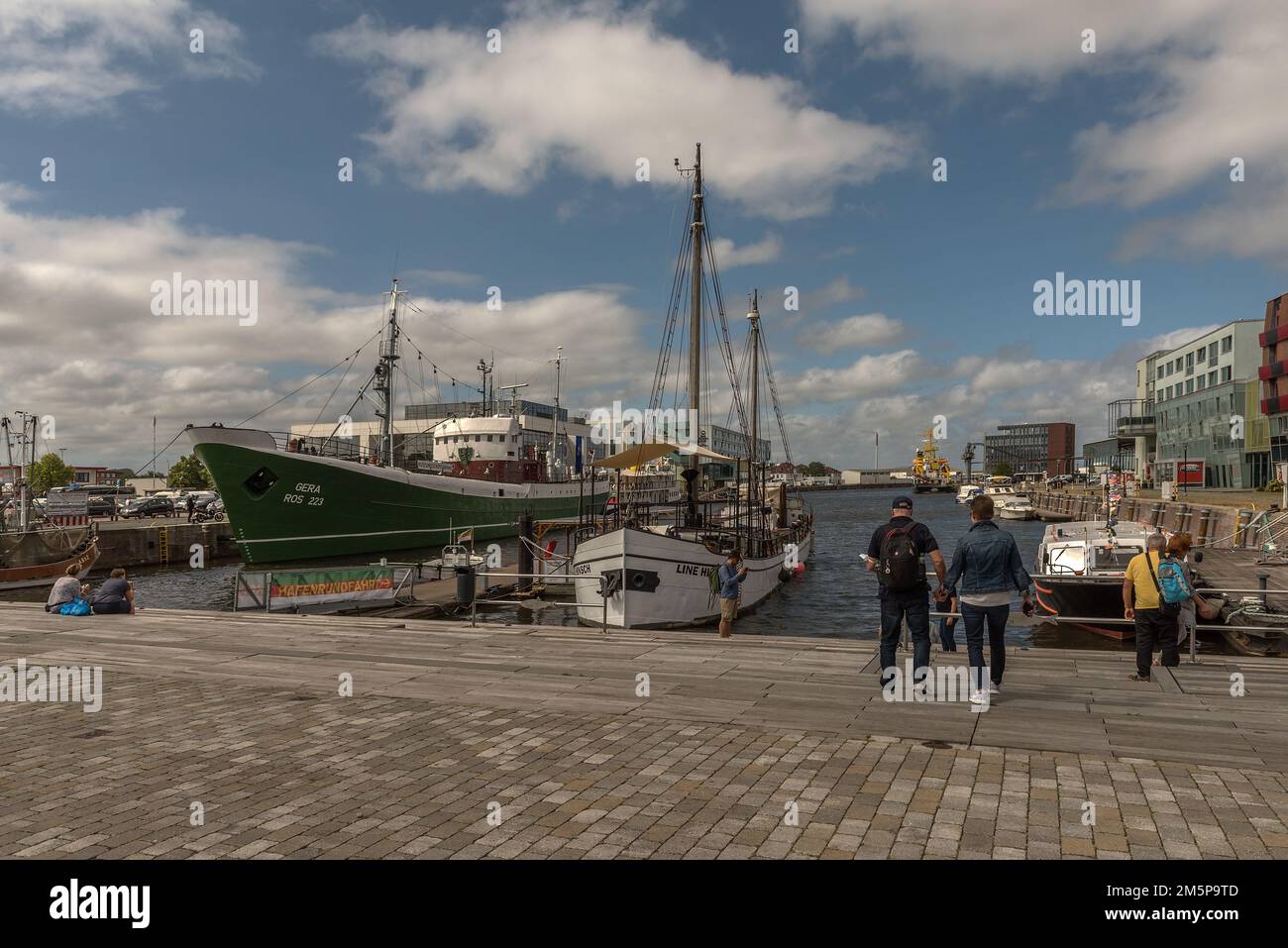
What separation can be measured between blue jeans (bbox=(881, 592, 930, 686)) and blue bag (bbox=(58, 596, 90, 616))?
47.8 feet

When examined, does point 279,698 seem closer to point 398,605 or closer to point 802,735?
point 802,735

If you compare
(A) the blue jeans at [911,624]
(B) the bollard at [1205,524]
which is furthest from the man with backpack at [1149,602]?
(B) the bollard at [1205,524]

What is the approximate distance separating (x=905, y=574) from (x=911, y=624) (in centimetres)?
61

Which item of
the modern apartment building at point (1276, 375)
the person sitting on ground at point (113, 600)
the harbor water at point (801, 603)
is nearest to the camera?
the person sitting on ground at point (113, 600)

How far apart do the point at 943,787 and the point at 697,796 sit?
164cm

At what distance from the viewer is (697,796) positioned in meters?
5.25

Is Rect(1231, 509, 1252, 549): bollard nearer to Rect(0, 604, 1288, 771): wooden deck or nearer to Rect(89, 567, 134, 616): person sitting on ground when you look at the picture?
Rect(0, 604, 1288, 771): wooden deck

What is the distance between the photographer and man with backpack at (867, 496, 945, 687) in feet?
25.0

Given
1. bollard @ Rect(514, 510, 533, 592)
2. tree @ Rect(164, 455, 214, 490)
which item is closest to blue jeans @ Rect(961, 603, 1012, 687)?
bollard @ Rect(514, 510, 533, 592)

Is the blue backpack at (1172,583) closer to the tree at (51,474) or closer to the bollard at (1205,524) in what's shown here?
the bollard at (1205,524)

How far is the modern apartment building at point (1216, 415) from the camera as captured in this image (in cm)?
6488

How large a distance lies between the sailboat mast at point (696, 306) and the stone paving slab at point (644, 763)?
15924 millimetres

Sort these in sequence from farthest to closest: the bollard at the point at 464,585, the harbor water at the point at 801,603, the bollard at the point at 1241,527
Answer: the bollard at the point at 1241,527
the harbor water at the point at 801,603
the bollard at the point at 464,585
